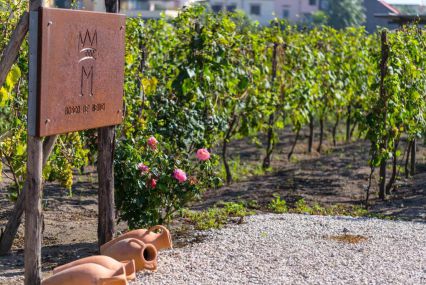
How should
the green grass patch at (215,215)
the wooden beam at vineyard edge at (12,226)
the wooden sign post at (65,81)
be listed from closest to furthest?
the wooden sign post at (65,81)
the wooden beam at vineyard edge at (12,226)
the green grass patch at (215,215)

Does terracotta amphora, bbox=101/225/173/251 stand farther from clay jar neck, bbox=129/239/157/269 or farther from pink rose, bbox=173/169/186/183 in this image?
pink rose, bbox=173/169/186/183

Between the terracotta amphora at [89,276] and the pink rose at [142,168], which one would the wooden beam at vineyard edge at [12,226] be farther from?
the terracotta amphora at [89,276]

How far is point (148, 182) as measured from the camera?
7.10m

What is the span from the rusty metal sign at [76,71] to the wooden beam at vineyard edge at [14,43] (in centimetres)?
23

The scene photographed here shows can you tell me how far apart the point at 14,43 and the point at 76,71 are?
42 cm

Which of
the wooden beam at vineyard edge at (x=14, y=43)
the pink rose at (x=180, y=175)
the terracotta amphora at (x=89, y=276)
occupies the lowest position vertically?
the terracotta amphora at (x=89, y=276)

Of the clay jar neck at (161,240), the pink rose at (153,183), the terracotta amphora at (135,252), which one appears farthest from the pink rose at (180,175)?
the terracotta amphora at (135,252)

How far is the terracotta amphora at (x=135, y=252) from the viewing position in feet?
19.8

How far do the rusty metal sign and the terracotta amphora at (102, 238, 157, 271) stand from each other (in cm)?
84

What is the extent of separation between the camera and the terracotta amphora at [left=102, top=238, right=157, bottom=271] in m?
6.03

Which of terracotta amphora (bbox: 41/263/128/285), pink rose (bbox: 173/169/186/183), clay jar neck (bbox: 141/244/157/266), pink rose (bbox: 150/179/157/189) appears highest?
pink rose (bbox: 173/169/186/183)

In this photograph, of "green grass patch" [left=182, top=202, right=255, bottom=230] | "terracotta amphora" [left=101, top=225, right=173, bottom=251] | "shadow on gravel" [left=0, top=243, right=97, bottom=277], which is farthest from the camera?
"green grass patch" [left=182, top=202, right=255, bottom=230]

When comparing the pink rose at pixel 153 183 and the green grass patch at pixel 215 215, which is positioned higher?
the pink rose at pixel 153 183

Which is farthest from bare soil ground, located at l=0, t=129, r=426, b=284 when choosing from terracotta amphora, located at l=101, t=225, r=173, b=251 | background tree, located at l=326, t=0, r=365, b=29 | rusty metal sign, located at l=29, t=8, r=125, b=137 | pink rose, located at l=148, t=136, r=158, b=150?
background tree, located at l=326, t=0, r=365, b=29
